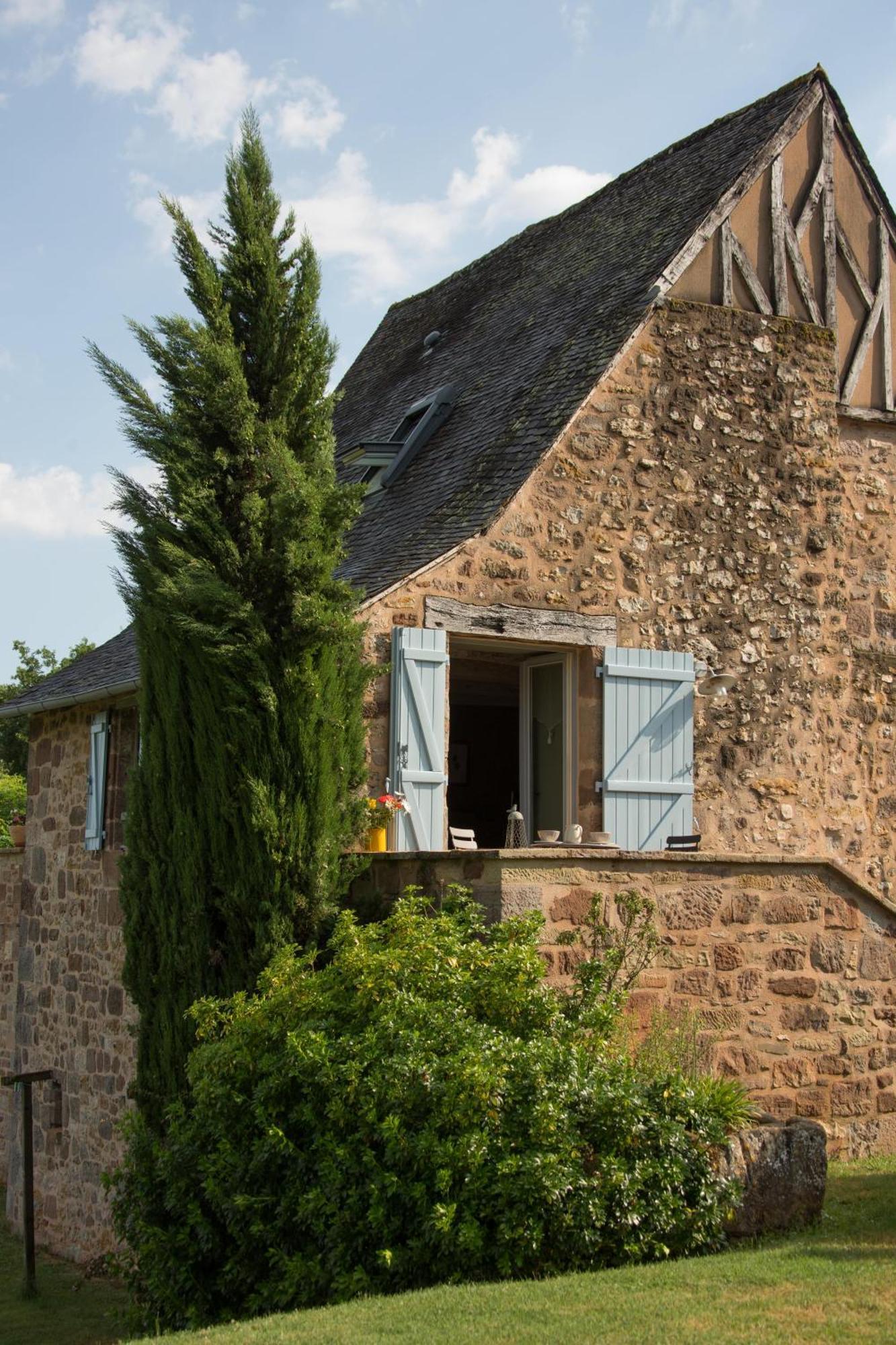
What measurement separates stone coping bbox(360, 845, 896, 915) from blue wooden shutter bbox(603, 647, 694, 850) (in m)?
1.62

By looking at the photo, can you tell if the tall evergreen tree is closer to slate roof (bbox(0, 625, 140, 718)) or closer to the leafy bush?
the leafy bush

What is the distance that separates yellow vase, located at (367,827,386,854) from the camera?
9.05 meters

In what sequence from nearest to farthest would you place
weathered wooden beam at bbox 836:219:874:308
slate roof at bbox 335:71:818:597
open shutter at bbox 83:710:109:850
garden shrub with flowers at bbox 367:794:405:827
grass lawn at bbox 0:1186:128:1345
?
garden shrub with flowers at bbox 367:794:405:827, grass lawn at bbox 0:1186:128:1345, slate roof at bbox 335:71:818:597, open shutter at bbox 83:710:109:850, weathered wooden beam at bbox 836:219:874:308

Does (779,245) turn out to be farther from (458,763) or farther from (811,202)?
(458,763)

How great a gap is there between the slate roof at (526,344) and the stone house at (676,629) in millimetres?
43

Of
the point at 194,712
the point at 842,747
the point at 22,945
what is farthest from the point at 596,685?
the point at 22,945

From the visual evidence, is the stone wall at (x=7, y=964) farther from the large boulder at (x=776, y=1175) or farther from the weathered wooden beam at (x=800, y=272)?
the large boulder at (x=776, y=1175)

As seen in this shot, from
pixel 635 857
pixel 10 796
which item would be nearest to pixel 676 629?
pixel 635 857

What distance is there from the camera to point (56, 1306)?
10211 mm

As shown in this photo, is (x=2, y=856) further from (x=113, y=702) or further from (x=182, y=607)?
(x=182, y=607)

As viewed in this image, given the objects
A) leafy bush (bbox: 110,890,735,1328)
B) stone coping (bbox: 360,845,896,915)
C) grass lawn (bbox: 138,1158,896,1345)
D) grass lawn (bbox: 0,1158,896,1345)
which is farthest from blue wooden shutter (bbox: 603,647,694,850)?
grass lawn (bbox: 138,1158,896,1345)

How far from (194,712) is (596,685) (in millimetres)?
2982

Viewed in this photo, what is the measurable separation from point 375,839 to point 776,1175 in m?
3.27

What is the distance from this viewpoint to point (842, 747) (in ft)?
37.4
